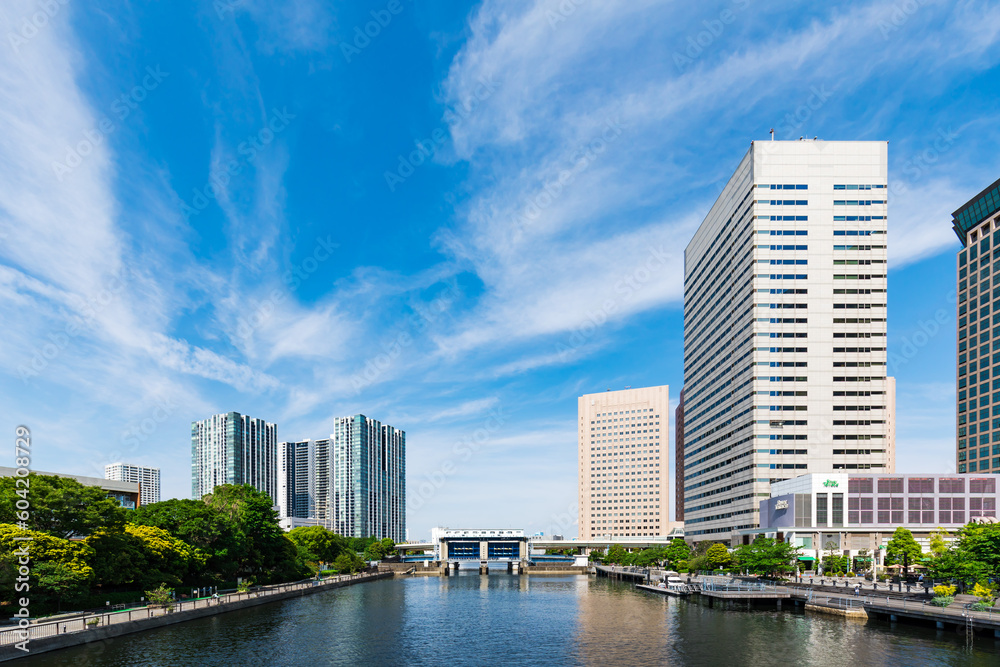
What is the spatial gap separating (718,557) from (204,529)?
102320mm

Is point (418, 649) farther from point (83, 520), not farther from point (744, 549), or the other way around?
point (744, 549)

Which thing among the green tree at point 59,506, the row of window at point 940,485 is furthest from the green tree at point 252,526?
the row of window at point 940,485

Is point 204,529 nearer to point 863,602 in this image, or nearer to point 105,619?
point 105,619

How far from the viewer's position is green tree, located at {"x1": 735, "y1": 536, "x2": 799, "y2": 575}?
123m

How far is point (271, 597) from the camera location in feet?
385

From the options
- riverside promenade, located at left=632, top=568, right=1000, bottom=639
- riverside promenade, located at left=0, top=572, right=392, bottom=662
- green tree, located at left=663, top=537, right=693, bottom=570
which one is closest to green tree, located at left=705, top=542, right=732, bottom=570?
riverside promenade, located at left=632, top=568, right=1000, bottom=639

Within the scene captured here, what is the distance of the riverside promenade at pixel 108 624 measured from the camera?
59500 millimetres

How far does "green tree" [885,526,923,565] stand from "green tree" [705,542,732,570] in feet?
109

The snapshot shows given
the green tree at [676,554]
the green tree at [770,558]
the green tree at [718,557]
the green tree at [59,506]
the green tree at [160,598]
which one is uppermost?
the green tree at [59,506]

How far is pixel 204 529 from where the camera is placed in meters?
111

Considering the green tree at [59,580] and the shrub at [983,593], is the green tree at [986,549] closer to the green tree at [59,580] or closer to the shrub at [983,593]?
the shrub at [983,593]

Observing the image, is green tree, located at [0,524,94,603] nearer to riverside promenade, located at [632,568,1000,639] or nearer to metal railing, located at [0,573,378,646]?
metal railing, located at [0,573,378,646]

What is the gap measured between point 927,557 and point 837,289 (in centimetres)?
8167

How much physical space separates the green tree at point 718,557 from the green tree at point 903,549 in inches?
1308
